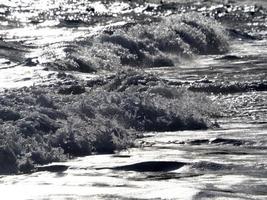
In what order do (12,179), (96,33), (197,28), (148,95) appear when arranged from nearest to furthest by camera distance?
(12,179), (148,95), (96,33), (197,28)

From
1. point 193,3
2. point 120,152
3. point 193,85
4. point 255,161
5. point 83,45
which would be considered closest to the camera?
point 255,161

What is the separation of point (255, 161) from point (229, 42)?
60.7ft

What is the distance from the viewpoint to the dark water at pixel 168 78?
28.6 feet

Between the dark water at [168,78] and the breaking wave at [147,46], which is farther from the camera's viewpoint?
the breaking wave at [147,46]

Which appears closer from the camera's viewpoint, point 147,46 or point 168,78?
point 168,78

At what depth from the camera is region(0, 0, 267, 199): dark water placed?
8.72m

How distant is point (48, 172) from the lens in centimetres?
Result: 950

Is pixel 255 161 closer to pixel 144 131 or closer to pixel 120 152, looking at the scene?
pixel 120 152

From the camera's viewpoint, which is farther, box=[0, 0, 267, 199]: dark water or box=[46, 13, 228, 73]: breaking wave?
box=[46, 13, 228, 73]: breaking wave

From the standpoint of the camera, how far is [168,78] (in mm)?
18641

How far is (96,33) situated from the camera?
26750 millimetres

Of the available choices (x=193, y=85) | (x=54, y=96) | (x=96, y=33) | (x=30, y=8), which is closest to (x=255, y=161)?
(x=54, y=96)

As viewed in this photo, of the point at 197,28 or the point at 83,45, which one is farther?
the point at 197,28

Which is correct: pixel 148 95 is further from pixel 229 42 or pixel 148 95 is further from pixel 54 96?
pixel 229 42
